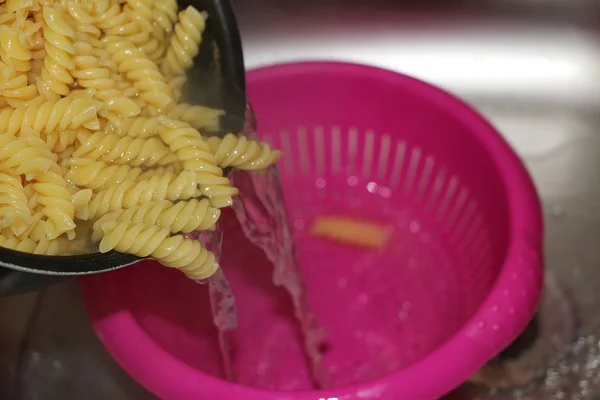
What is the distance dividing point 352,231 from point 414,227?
0.08 meters

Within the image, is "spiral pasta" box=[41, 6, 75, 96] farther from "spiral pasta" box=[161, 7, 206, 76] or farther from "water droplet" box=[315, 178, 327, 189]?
"water droplet" box=[315, 178, 327, 189]

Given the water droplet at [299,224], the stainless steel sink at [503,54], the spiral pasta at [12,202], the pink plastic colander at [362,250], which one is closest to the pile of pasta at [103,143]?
the spiral pasta at [12,202]

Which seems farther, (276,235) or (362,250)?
(362,250)

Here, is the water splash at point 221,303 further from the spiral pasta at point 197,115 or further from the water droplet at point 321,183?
the water droplet at point 321,183

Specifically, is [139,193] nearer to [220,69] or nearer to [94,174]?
[94,174]

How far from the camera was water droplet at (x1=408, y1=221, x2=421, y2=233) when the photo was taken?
0.90 meters

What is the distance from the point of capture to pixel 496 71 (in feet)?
3.34

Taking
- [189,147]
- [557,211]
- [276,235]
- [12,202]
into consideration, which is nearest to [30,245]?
[12,202]

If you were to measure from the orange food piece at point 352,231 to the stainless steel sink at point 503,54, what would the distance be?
8.1 inches

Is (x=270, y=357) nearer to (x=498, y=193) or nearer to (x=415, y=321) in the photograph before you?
(x=415, y=321)

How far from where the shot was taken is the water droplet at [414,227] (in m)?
0.90

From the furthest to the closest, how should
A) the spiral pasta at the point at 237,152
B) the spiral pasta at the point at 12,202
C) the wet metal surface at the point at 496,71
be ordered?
the wet metal surface at the point at 496,71
the spiral pasta at the point at 237,152
the spiral pasta at the point at 12,202

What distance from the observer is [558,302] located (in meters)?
0.85

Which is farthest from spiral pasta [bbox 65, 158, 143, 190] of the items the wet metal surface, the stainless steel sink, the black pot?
the stainless steel sink
